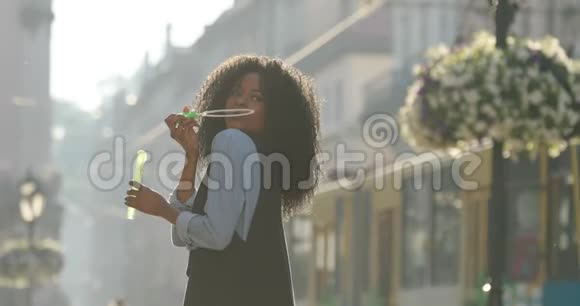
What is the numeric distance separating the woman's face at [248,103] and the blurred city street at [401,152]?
0.41 meters

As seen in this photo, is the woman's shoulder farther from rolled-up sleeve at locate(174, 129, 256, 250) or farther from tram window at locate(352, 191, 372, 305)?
tram window at locate(352, 191, 372, 305)

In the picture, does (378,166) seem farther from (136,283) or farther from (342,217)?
(136,283)

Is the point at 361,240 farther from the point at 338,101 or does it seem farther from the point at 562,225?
the point at 338,101

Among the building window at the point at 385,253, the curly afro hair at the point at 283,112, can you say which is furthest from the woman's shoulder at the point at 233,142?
the building window at the point at 385,253

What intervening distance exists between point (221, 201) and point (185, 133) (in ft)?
1.11

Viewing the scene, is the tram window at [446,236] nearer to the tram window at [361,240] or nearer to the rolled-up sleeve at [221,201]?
the tram window at [361,240]

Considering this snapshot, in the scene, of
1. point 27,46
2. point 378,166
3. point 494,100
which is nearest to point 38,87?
point 27,46

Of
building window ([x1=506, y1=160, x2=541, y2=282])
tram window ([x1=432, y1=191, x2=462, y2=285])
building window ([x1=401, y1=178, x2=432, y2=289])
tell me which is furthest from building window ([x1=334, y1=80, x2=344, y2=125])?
building window ([x1=506, y1=160, x2=541, y2=282])

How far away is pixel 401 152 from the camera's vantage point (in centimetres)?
3416

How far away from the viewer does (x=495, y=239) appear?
12.2 metres

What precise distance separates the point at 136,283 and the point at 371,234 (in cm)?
6413

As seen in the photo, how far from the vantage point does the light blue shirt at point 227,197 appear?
5.55 meters

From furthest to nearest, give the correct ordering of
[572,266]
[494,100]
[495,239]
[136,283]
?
[136,283] < [572,266] < [494,100] < [495,239]

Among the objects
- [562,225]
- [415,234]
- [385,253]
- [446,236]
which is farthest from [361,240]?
[562,225]
